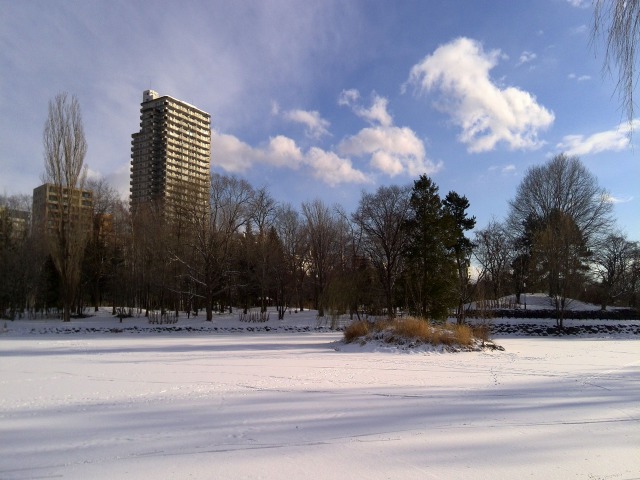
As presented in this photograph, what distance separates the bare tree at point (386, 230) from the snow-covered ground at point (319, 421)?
2415 cm

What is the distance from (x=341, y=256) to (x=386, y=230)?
12.2m

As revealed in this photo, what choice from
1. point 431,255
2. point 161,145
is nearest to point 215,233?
point 431,255

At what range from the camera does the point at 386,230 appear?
3691 centimetres

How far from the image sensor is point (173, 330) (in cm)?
2997

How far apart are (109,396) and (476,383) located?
7.38 meters

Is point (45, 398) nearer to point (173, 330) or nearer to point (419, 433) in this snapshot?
point (419, 433)

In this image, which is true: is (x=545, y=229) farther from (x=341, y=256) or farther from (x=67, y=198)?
(x=67, y=198)

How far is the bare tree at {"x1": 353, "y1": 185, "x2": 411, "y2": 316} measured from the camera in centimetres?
3609

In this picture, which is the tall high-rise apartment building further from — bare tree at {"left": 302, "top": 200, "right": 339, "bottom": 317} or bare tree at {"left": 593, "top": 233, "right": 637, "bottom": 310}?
bare tree at {"left": 593, "top": 233, "right": 637, "bottom": 310}

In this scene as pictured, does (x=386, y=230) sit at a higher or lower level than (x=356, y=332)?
higher

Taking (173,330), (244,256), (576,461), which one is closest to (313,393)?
(576,461)

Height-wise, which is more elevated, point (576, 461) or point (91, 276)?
point (91, 276)

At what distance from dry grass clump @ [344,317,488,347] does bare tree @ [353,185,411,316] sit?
1702 cm

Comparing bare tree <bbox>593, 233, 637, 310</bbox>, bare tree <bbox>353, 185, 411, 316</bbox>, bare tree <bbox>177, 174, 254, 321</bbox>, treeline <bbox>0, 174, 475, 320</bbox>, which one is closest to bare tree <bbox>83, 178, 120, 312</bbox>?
treeline <bbox>0, 174, 475, 320</bbox>
